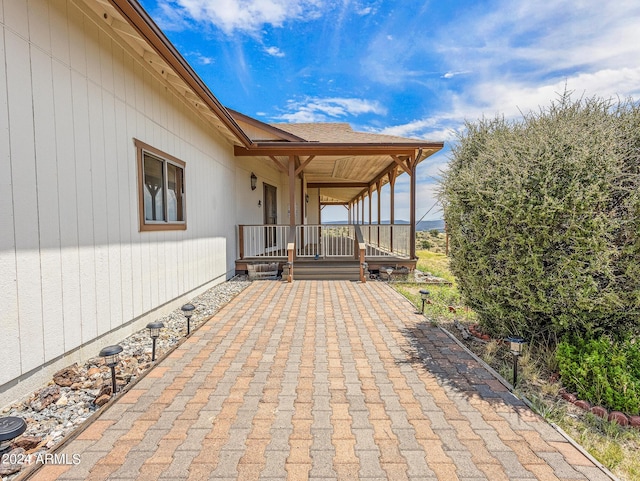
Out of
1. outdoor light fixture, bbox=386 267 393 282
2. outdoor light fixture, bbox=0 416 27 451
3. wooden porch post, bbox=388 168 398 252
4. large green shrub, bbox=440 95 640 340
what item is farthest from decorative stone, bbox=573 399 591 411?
wooden porch post, bbox=388 168 398 252

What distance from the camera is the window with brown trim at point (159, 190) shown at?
4.24 metres

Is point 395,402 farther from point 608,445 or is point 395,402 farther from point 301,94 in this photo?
point 301,94

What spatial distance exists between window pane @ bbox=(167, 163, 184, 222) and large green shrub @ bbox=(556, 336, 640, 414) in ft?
18.3

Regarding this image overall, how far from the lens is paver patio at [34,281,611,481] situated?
176cm

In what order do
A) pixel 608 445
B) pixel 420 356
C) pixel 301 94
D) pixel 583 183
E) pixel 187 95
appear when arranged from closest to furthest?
pixel 608 445, pixel 583 183, pixel 420 356, pixel 187 95, pixel 301 94

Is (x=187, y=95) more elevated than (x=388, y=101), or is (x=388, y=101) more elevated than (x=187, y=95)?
(x=388, y=101)

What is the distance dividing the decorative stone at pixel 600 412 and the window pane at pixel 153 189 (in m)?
5.42

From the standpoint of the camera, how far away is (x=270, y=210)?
11078mm

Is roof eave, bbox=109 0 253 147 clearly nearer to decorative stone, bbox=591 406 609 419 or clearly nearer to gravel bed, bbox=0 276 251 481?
gravel bed, bbox=0 276 251 481

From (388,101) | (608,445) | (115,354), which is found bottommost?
(608,445)

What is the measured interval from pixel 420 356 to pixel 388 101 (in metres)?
14.7

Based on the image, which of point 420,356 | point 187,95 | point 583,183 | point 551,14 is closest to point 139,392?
point 420,356

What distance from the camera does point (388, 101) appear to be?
15.2 metres

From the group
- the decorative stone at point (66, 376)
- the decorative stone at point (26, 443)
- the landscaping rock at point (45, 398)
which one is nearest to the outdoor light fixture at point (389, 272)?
the decorative stone at point (66, 376)
